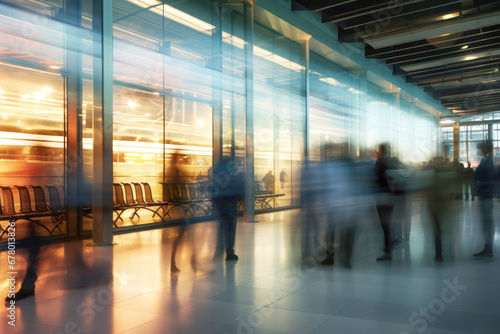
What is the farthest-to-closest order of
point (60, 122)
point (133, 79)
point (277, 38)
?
point (277, 38)
point (133, 79)
point (60, 122)

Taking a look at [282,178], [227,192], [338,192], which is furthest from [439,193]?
[282,178]

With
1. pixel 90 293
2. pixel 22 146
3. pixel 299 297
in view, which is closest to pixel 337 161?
pixel 299 297

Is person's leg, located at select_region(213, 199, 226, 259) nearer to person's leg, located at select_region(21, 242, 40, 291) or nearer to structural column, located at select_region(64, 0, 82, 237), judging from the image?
person's leg, located at select_region(21, 242, 40, 291)

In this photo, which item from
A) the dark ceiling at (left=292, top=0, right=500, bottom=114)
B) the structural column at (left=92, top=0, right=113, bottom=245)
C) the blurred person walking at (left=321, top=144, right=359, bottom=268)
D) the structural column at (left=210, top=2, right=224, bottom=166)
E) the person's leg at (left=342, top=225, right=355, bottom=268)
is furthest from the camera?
the dark ceiling at (left=292, top=0, right=500, bottom=114)

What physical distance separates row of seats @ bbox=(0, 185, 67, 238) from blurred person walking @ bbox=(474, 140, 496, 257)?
7585 mm

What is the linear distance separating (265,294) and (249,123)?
8.17 meters

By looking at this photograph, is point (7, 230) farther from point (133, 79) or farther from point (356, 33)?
point (356, 33)

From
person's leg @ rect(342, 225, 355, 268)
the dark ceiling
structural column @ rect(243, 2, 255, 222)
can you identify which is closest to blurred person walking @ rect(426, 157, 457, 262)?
person's leg @ rect(342, 225, 355, 268)

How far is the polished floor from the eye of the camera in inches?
125

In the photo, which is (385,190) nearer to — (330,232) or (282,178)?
(330,232)

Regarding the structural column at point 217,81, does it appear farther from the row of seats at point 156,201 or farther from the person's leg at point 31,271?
the person's leg at point 31,271

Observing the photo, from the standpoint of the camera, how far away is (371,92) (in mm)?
21203

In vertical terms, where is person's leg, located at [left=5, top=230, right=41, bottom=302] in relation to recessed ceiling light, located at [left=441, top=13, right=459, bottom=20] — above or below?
below

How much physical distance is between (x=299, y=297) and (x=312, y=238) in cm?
336
